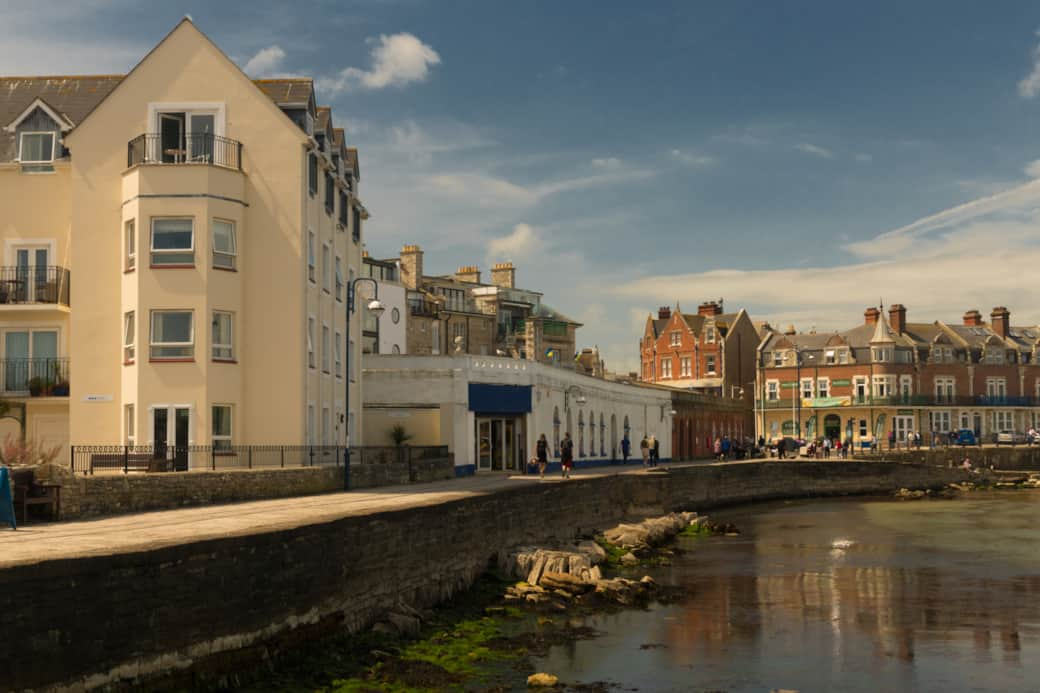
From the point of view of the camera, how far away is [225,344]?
112 feet

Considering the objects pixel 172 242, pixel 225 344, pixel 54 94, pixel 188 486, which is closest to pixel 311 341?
pixel 225 344

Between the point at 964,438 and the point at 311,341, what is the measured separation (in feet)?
249

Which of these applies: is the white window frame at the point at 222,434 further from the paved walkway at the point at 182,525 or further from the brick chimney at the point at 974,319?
the brick chimney at the point at 974,319

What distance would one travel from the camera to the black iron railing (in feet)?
99.3

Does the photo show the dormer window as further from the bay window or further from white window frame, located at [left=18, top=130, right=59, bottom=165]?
the bay window

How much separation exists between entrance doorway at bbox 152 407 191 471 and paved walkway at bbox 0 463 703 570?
4.15m

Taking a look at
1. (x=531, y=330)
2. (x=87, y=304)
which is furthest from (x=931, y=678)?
(x=531, y=330)

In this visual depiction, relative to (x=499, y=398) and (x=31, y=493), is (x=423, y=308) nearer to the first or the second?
(x=499, y=398)

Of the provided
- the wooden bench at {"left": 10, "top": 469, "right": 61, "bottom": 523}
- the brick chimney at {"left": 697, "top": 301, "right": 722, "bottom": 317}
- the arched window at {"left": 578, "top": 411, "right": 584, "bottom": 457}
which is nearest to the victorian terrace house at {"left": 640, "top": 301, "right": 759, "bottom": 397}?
the brick chimney at {"left": 697, "top": 301, "right": 722, "bottom": 317}

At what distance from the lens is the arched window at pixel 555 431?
177ft

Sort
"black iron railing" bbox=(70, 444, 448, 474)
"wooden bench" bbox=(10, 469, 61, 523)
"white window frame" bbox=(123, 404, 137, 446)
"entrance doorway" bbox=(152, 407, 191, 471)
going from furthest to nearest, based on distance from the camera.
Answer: "white window frame" bbox=(123, 404, 137, 446)
"entrance doorway" bbox=(152, 407, 191, 471)
"black iron railing" bbox=(70, 444, 448, 474)
"wooden bench" bbox=(10, 469, 61, 523)

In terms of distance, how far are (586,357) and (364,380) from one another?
63.4 metres

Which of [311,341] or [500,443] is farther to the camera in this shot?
[500,443]

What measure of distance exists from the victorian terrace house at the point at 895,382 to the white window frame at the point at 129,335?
7641 centimetres
